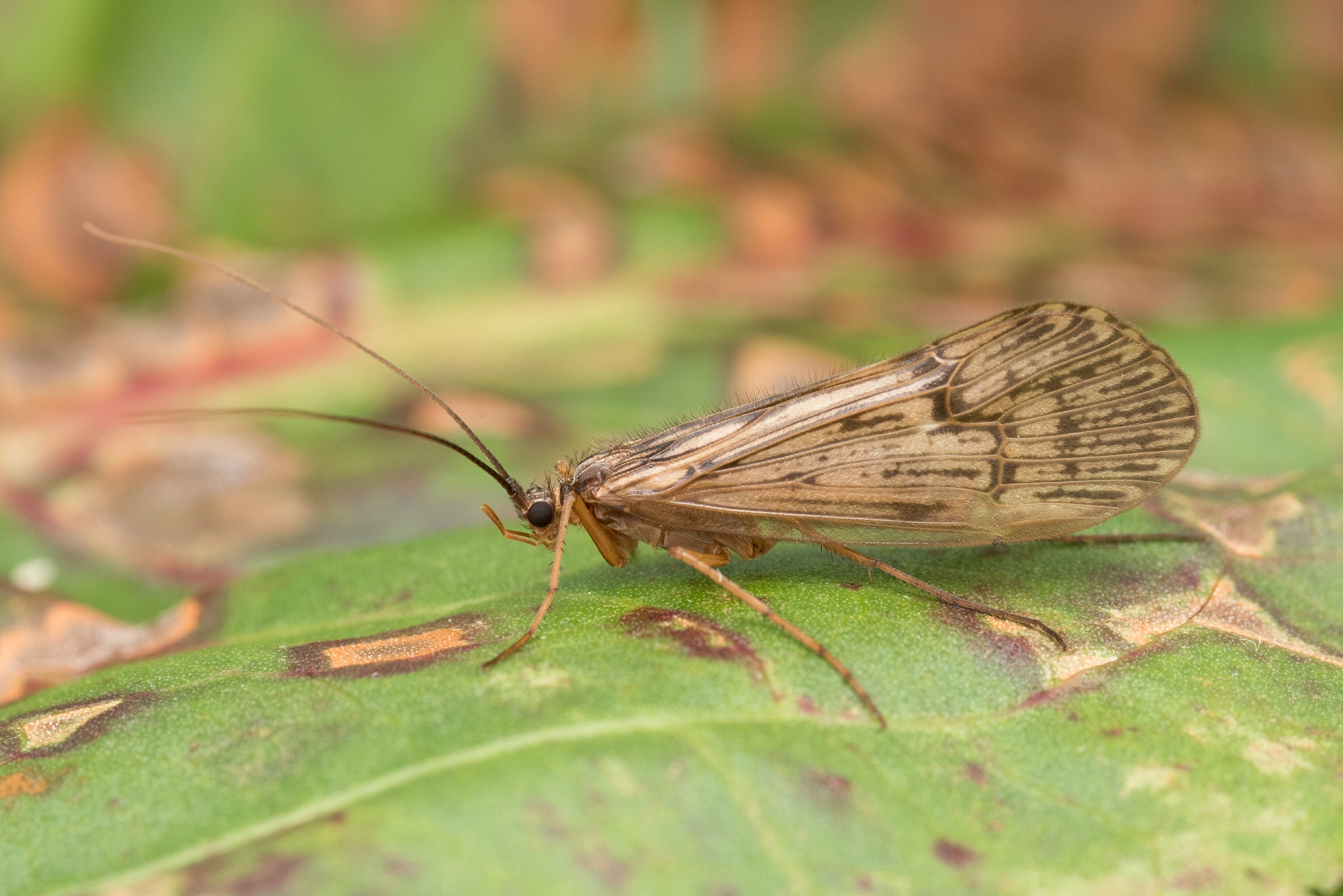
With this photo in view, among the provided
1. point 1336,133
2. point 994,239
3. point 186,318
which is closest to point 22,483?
point 186,318

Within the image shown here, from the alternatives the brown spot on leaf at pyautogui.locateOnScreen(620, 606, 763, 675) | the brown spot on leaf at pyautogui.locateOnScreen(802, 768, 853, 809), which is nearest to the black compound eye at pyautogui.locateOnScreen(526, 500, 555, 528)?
the brown spot on leaf at pyautogui.locateOnScreen(620, 606, 763, 675)

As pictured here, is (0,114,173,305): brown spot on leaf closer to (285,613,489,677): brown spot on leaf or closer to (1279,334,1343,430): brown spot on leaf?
(285,613,489,677): brown spot on leaf

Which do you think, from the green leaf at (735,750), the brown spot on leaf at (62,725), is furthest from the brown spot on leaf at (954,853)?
the brown spot on leaf at (62,725)

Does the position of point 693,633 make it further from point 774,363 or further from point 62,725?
point 774,363

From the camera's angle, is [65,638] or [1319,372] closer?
[65,638]

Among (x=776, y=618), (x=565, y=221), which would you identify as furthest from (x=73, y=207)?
(x=776, y=618)

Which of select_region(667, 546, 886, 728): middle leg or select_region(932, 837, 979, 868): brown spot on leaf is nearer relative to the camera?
select_region(932, 837, 979, 868): brown spot on leaf

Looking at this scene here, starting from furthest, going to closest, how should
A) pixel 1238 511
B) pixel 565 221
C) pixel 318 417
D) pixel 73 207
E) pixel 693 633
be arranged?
pixel 565 221 < pixel 73 207 < pixel 318 417 < pixel 1238 511 < pixel 693 633

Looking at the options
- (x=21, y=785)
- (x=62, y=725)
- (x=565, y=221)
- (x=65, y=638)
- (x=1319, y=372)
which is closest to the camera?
(x=21, y=785)
